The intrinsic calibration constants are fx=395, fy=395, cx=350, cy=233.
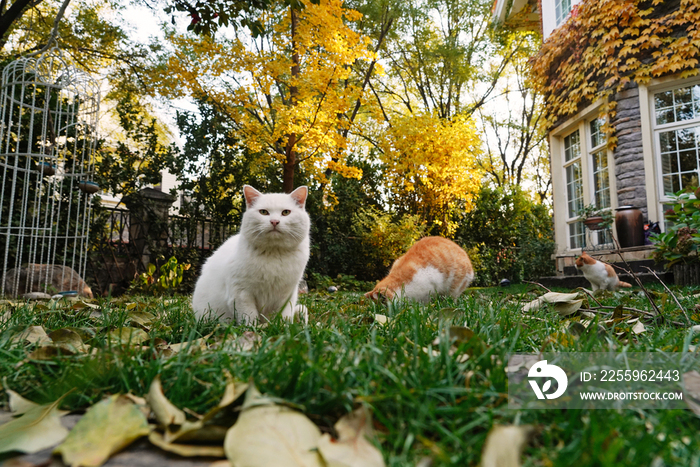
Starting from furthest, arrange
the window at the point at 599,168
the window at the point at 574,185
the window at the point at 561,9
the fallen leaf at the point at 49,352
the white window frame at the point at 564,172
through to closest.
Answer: the window at the point at 561,9, the window at the point at 574,185, the window at the point at 599,168, the white window frame at the point at 564,172, the fallen leaf at the point at 49,352

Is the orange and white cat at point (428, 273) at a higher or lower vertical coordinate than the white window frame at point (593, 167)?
lower

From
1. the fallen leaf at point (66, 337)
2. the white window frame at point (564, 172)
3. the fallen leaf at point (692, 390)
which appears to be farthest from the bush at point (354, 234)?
the fallen leaf at point (692, 390)

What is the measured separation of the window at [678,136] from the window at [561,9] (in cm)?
347

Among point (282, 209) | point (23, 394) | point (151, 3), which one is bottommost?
point (23, 394)

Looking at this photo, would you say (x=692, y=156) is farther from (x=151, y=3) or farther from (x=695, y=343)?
(x=151, y=3)

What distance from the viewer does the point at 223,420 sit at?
74 centimetres

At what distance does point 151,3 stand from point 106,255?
674 cm

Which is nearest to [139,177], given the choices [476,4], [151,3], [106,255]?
[106,255]

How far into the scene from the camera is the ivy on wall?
7.07m

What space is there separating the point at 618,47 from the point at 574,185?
3.06 meters

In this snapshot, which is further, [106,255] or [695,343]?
[106,255]

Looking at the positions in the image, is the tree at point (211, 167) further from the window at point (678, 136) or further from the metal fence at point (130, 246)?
the window at point (678, 136)

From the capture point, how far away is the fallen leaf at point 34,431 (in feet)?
2.18

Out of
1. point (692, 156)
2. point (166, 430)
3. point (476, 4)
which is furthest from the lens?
point (476, 4)
